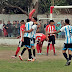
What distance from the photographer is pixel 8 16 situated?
30.4 m

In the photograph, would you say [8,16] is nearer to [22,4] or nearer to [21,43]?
[22,4]

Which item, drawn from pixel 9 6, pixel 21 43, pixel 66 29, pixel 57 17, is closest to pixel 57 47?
pixel 57 17

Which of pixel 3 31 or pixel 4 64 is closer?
pixel 4 64

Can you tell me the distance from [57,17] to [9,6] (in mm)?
11292

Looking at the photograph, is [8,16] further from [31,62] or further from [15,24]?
[31,62]

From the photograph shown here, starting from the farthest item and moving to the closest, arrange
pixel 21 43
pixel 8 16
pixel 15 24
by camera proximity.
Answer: pixel 8 16
pixel 15 24
pixel 21 43

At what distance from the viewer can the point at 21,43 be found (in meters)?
15.5

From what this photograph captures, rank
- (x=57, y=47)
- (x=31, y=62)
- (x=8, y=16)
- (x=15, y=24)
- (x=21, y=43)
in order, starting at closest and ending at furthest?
1. (x=31, y=62)
2. (x=21, y=43)
3. (x=57, y=47)
4. (x=15, y=24)
5. (x=8, y=16)

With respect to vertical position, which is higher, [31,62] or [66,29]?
[66,29]

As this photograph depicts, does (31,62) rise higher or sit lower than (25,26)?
lower

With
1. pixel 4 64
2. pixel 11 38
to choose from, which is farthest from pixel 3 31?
pixel 4 64

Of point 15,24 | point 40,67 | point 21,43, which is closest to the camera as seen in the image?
point 40,67

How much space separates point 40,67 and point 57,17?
11.2 metres

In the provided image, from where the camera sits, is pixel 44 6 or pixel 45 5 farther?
pixel 45 5
